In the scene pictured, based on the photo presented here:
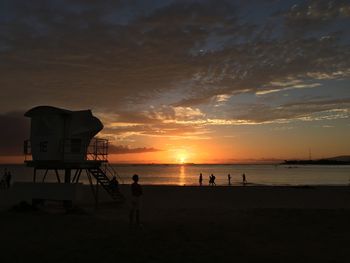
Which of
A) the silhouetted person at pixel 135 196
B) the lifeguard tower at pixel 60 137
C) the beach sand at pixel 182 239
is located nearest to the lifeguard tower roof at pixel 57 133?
the lifeguard tower at pixel 60 137

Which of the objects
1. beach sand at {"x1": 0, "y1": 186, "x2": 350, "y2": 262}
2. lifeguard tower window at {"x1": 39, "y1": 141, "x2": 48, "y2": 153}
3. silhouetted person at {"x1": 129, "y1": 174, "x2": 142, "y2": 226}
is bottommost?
beach sand at {"x1": 0, "y1": 186, "x2": 350, "y2": 262}

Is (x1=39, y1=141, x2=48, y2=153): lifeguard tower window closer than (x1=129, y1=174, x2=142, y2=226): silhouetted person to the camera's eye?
No

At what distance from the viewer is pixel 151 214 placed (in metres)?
20.3

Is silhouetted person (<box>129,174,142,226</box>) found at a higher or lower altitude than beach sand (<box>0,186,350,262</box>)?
higher

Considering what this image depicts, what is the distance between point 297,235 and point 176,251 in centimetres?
532

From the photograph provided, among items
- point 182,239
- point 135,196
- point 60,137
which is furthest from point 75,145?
point 182,239

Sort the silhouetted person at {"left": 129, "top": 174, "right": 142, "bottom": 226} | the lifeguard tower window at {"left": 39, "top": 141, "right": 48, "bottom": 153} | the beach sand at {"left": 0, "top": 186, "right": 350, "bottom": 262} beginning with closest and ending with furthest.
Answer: the beach sand at {"left": 0, "top": 186, "right": 350, "bottom": 262} < the silhouetted person at {"left": 129, "top": 174, "right": 142, "bottom": 226} < the lifeguard tower window at {"left": 39, "top": 141, "right": 48, "bottom": 153}

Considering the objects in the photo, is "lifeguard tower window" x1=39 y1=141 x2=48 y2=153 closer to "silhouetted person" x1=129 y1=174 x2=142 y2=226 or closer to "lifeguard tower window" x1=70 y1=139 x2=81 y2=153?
"lifeguard tower window" x1=70 y1=139 x2=81 y2=153

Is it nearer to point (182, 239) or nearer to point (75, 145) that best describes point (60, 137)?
point (75, 145)

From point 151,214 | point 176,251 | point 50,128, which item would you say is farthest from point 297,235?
point 50,128

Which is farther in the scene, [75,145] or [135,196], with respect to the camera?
[75,145]

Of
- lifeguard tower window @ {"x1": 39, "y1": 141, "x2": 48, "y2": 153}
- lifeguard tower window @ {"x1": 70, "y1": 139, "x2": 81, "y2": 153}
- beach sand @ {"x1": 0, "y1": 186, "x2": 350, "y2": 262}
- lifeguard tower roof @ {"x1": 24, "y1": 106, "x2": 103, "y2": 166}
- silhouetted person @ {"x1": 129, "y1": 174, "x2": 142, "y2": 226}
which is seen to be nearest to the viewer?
beach sand @ {"x1": 0, "y1": 186, "x2": 350, "y2": 262}

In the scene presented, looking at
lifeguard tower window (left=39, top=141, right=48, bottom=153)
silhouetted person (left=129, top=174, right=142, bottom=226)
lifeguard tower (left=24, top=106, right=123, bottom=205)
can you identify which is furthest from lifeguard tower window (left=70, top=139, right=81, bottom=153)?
silhouetted person (left=129, top=174, right=142, bottom=226)

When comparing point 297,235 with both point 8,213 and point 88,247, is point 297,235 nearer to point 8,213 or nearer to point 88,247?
point 88,247
